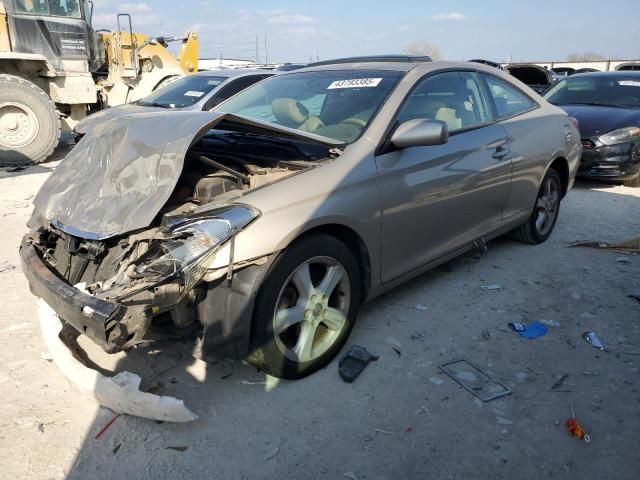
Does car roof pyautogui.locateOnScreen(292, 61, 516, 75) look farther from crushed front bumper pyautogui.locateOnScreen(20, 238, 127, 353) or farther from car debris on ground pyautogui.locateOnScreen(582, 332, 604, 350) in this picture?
crushed front bumper pyautogui.locateOnScreen(20, 238, 127, 353)

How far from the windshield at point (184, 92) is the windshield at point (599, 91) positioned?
5.65m

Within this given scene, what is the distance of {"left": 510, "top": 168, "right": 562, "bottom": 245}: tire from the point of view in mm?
4879

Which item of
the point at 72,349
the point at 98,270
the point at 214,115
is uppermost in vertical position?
the point at 214,115

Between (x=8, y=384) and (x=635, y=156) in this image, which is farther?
(x=635, y=156)

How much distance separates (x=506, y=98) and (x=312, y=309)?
109 inches

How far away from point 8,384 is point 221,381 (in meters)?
1.15

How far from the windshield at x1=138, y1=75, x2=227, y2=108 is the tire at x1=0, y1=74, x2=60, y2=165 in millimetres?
2051

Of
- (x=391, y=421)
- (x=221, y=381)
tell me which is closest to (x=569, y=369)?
(x=391, y=421)

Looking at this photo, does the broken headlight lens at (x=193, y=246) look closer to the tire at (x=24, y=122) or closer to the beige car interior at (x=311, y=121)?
the beige car interior at (x=311, y=121)

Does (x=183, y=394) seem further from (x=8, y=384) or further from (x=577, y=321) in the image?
(x=577, y=321)

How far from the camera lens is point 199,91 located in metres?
7.82

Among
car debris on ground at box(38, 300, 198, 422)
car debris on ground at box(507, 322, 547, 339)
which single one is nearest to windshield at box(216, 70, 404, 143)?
car debris on ground at box(507, 322, 547, 339)

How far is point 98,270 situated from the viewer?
8.74ft

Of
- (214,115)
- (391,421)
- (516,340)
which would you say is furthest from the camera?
(516,340)
